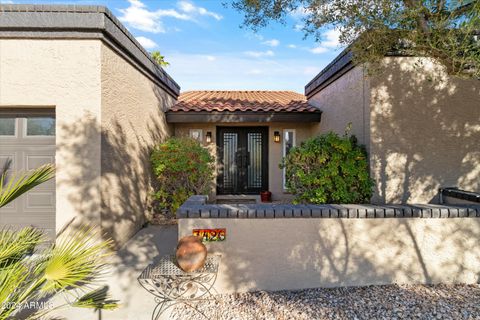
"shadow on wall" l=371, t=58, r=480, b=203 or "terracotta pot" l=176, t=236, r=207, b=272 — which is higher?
"shadow on wall" l=371, t=58, r=480, b=203

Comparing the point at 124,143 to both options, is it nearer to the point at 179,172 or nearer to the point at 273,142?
the point at 179,172

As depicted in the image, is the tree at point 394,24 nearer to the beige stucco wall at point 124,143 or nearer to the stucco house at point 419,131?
the stucco house at point 419,131

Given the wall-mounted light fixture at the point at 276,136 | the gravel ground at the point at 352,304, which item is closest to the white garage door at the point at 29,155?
the gravel ground at the point at 352,304

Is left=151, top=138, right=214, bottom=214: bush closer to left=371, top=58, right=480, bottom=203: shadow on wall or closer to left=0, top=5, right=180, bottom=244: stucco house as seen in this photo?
left=0, top=5, right=180, bottom=244: stucco house

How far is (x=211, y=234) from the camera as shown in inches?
156

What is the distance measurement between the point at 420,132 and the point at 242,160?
645 cm

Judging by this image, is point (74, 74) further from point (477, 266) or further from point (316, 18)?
point (477, 266)

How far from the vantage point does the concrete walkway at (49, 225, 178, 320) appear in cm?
356

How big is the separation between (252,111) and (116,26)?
4.98 metres

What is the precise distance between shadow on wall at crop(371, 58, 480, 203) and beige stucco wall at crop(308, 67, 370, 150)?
0.96 ft

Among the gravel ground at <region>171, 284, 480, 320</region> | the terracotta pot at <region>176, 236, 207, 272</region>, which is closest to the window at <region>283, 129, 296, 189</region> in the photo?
the gravel ground at <region>171, 284, 480, 320</region>

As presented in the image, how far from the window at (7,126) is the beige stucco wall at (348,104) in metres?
7.73

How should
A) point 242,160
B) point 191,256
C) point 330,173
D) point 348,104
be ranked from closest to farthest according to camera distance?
point 191,256, point 330,173, point 348,104, point 242,160

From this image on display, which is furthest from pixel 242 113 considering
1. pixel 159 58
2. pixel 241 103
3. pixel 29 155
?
pixel 159 58
